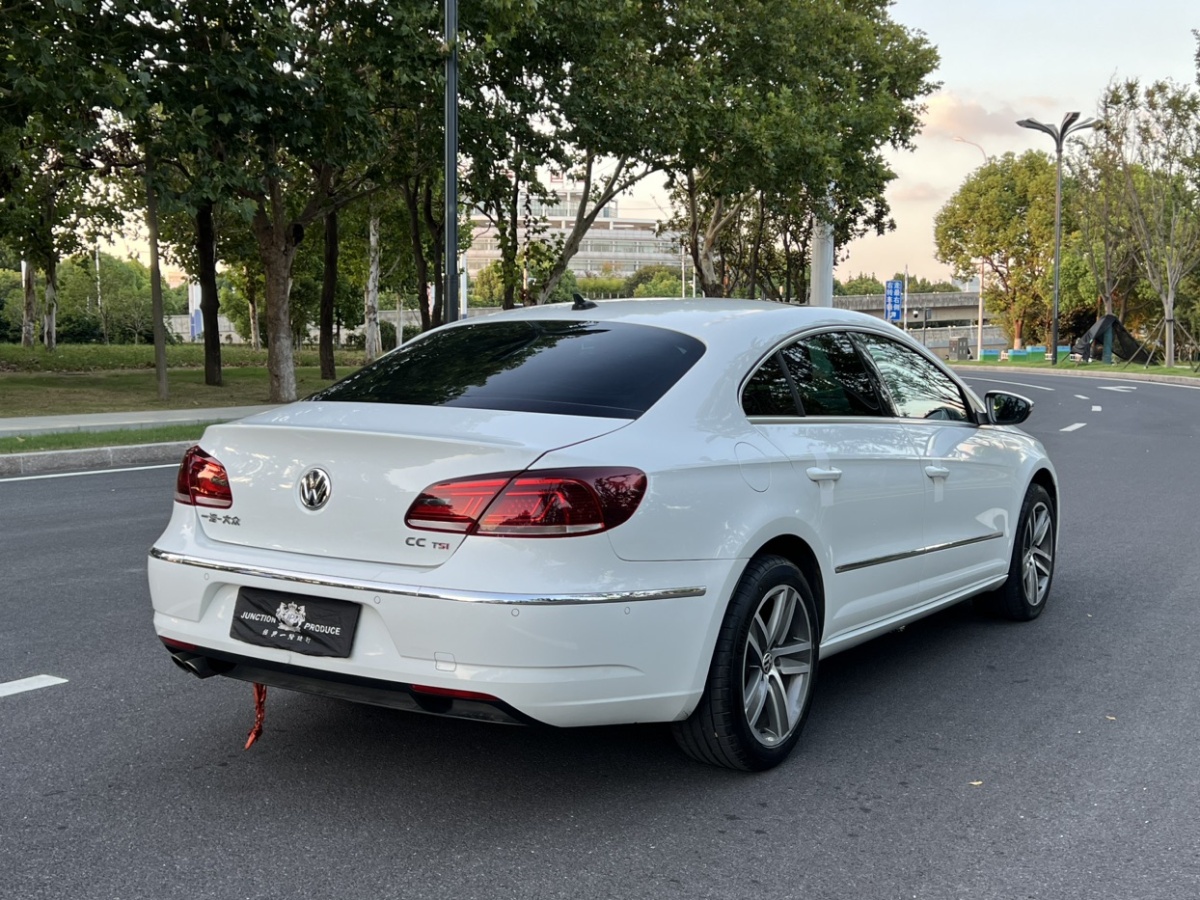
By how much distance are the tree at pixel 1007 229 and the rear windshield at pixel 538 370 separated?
69.4 meters

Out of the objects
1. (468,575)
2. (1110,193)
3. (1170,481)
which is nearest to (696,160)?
(1170,481)

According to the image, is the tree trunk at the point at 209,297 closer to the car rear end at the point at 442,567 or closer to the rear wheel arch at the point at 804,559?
the car rear end at the point at 442,567

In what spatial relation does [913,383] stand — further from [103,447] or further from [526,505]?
[103,447]

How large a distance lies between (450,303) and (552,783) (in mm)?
15617

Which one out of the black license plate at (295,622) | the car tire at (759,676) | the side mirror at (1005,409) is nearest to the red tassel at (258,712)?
the black license plate at (295,622)

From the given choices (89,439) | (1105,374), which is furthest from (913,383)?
(1105,374)

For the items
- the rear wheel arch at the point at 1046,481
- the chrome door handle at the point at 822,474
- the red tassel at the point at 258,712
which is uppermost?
the chrome door handle at the point at 822,474

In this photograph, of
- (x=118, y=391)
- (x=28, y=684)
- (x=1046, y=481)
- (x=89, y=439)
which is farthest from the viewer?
(x=118, y=391)

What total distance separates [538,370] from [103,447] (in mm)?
11037

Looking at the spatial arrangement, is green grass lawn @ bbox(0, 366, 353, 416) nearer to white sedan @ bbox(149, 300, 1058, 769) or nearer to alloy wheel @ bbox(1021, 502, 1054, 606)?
alloy wheel @ bbox(1021, 502, 1054, 606)

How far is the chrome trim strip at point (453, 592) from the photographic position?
322 centimetres

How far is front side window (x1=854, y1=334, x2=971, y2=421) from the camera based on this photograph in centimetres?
502

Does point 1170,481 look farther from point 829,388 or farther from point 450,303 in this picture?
point 450,303

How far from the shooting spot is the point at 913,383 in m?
5.27
